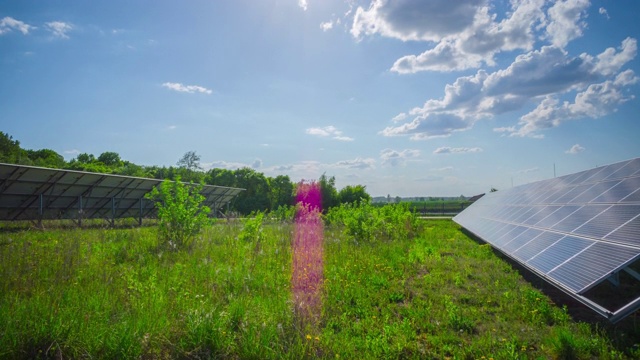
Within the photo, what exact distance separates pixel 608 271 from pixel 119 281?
28.8 ft

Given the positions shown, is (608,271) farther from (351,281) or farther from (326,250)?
(326,250)

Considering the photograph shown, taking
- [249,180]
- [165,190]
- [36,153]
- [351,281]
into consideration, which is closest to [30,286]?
[165,190]

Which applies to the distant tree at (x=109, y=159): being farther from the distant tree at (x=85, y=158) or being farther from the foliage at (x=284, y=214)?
the foliage at (x=284, y=214)

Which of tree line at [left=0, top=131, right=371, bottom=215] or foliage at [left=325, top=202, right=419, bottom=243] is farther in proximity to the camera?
tree line at [left=0, top=131, right=371, bottom=215]

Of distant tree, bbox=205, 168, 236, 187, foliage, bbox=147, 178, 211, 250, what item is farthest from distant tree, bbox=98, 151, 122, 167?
foliage, bbox=147, 178, 211, 250

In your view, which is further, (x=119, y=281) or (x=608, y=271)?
(x=119, y=281)

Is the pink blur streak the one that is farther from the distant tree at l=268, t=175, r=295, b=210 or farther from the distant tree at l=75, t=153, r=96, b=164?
the distant tree at l=75, t=153, r=96, b=164

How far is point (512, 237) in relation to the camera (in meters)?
10.7

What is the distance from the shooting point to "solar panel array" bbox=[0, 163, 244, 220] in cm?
1656

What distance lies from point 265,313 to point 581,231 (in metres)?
7.56

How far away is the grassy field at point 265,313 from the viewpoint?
4375mm

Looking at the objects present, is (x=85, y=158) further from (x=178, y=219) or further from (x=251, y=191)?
(x=178, y=219)

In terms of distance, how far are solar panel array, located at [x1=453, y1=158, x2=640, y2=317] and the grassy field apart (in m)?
0.71

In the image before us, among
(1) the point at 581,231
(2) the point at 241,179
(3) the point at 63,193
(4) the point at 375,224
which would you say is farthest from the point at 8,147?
(1) the point at 581,231
